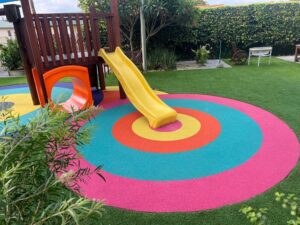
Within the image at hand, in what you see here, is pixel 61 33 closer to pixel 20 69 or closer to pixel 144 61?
pixel 144 61

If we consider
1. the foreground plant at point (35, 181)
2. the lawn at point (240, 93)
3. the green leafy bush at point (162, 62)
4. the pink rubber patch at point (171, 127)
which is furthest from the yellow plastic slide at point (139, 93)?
the green leafy bush at point (162, 62)

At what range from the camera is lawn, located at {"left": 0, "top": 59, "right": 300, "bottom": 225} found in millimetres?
2578

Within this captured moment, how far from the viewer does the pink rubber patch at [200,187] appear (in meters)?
2.83

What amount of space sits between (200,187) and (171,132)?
1653 millimetres

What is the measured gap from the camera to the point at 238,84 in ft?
25.8

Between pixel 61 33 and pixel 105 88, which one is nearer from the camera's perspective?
pixel 61 33

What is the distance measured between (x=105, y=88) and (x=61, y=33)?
2.62m

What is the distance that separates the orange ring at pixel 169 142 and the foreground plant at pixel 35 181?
3166 millimetres

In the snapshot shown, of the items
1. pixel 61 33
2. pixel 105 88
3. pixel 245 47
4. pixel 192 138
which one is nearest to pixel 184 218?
pixel 192 138

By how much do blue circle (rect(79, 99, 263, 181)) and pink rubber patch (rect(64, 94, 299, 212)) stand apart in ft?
0.43

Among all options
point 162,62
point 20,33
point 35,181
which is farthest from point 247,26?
point 35,181

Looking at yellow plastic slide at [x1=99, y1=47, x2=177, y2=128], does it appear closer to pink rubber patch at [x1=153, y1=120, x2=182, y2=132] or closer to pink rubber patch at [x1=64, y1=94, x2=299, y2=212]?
pink rubber patch at [x1=153, y1=120, x2=182, y2=132]

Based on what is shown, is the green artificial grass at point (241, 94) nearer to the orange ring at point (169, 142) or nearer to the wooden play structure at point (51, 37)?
the orange ring at point (169, 142)

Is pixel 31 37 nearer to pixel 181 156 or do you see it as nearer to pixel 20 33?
pixel 20 33
